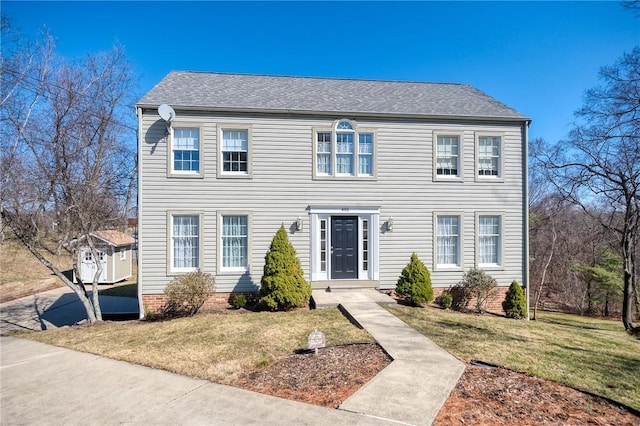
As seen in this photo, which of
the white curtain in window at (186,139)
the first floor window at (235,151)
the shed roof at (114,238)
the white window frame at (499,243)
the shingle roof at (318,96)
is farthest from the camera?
the shed roof at (114,238)

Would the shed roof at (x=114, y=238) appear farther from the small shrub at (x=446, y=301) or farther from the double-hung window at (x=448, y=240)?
the small shrub at (x=446, y=301)

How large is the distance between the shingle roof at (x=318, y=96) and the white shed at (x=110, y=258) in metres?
10.4

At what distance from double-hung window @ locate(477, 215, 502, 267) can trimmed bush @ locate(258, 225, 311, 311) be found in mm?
6234

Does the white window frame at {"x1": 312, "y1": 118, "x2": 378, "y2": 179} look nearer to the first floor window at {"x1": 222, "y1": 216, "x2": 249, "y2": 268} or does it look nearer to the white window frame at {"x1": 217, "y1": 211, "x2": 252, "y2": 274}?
the white window frame at {"x1": 217, "y1": 211, "x2": 252, "y2": 274}

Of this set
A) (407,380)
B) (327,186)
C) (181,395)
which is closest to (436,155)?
(327,186)

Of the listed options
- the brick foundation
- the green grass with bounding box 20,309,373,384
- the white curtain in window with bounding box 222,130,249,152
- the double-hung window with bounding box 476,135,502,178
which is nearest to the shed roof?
A: the brick foundation

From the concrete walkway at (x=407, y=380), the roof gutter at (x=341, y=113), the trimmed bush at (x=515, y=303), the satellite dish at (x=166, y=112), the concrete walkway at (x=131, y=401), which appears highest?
the roof gutter at (x=341, y=113)

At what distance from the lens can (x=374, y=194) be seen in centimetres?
1099

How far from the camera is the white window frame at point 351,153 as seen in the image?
10.9 m

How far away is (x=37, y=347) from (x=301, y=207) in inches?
285

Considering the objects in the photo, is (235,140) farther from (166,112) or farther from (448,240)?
(448,240)

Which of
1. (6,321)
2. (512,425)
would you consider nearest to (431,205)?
(512,425)

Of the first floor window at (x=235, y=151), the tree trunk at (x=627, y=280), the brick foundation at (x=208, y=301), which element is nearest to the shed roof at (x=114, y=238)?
the brick foundation at (x=208, y=301)

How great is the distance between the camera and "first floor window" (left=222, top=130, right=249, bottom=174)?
10602 millimetres
